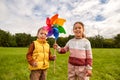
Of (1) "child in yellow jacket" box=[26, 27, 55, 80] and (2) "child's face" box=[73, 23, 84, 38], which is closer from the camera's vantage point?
(1) "child in yellow jacket" box=[26, 27, 55, 80]

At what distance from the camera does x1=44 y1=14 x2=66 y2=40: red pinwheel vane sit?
18.4 feet

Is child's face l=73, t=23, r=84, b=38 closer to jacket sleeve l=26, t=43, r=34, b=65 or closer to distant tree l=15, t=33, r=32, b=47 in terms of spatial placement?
jacket sleeve l=26, t=43, r=34, b=65

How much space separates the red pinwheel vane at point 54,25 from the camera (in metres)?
5.62

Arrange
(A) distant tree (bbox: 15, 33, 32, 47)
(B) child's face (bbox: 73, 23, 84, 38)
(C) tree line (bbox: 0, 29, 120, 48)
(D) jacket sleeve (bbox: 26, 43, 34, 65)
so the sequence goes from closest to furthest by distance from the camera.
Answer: (D) jacket sleeve (bbox: 26, 43, 34, 65)
(B) child's face (bbox: 73, 23, 84, 38)
(A) distant tree (bbox: 15, 33, 32, 47)
(C) tree line (bbox: 0, 29, 120, 48)

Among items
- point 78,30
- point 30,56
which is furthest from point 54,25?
point 30,56

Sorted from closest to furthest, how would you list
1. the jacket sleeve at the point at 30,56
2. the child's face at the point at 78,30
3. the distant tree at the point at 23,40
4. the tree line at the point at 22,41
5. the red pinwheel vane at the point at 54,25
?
1. the jacket sleeve at the point at 30,56
2. the child's face at the point at 78,30
3. the red pinwheel vane at the point at 54,25
4. the distant tree at the point at 23,40
5. the tree line at the point at 22,41

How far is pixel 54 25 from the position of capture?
5660 millimetres

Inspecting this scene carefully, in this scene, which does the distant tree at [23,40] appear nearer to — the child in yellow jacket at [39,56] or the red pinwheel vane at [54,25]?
the red pinwheel vane at [54,25]

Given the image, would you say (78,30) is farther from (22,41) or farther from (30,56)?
(22,41)

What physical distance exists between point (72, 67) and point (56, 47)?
2.14 feet

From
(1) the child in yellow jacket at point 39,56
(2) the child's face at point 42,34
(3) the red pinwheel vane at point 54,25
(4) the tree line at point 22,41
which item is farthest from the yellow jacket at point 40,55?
(4) the tree line at point 22,41

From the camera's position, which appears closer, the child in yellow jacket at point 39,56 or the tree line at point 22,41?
→ the child in yellow jacket at point 39,56

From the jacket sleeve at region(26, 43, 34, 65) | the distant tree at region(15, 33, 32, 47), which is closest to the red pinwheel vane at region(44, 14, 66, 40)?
the jacket sleeve at region(26, 43, 34, 65)

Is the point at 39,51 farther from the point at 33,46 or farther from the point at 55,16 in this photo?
the point at 55,16
